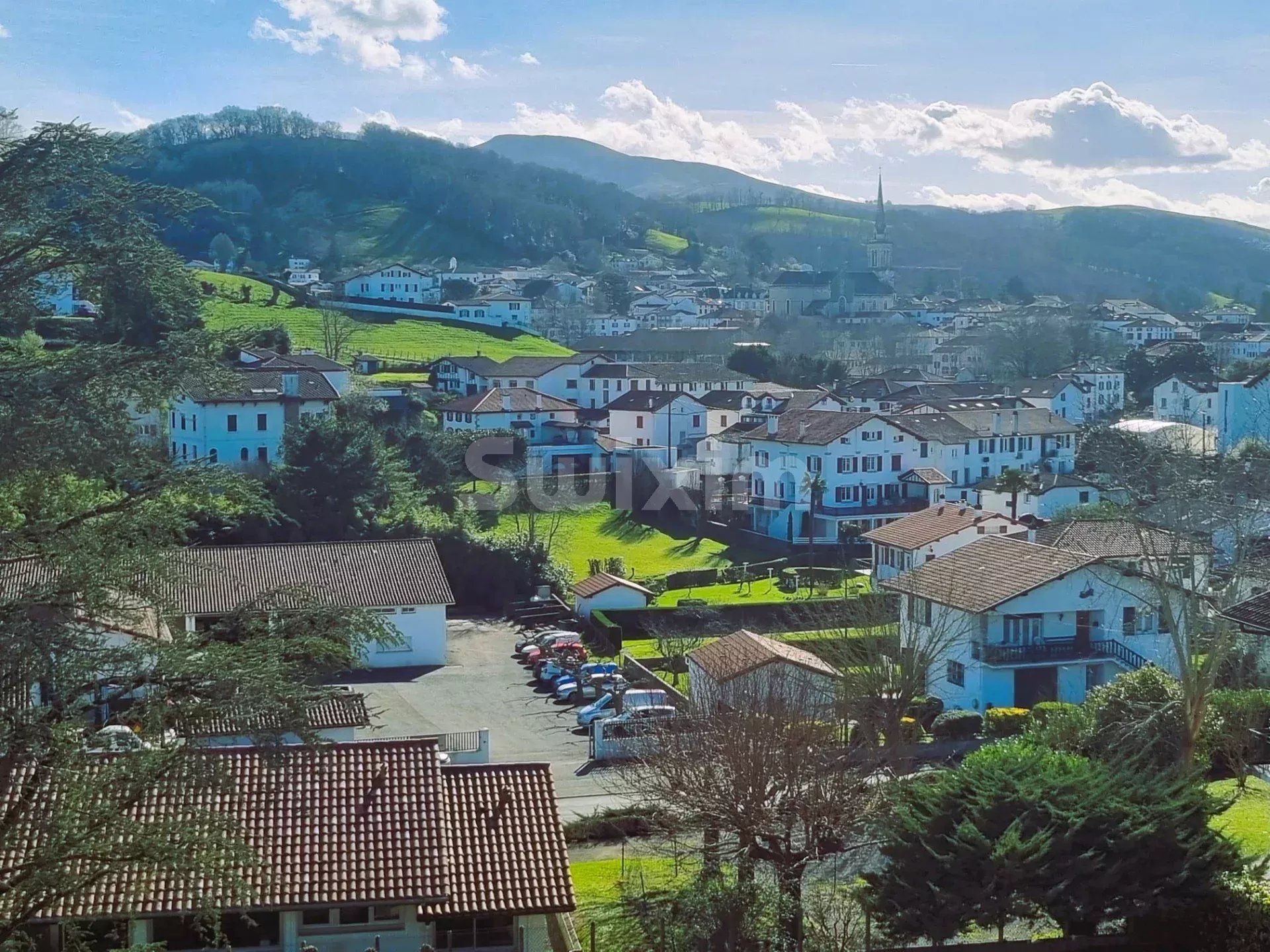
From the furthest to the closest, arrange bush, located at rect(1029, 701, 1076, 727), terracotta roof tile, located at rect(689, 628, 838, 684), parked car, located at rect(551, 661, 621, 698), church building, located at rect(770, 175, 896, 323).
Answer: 1. church building, located at rect(770, 175, 896, 323)
2. parked car, located at rect(551, 661, 621, 698)
3. terracotta roof tile, located at rect(689, 628, 838, 684)
4. bush, located at rect(1029, 701, 1076, 727)

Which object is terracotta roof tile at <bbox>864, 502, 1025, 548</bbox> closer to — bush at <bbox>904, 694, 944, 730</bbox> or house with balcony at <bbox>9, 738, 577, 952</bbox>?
bush at <bbox>904, 694, 944, 730</bbox>

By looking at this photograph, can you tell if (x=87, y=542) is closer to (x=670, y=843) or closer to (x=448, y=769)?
(x=448, y=769)

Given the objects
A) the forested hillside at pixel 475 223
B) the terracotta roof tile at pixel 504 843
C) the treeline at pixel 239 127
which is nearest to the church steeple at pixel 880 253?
the forested hillside at pixel 475 223

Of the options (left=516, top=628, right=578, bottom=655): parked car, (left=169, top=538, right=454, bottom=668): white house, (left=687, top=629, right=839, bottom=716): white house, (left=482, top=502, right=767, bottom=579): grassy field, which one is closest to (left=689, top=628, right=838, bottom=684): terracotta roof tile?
(left=687, top=629, right=839, bottom=716): white house

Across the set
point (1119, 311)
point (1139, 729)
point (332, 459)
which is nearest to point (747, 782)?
point (1139, 729)

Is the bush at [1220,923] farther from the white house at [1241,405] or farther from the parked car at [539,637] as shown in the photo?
the white house at [1241,405]

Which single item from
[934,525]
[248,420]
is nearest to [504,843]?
[934,525]
